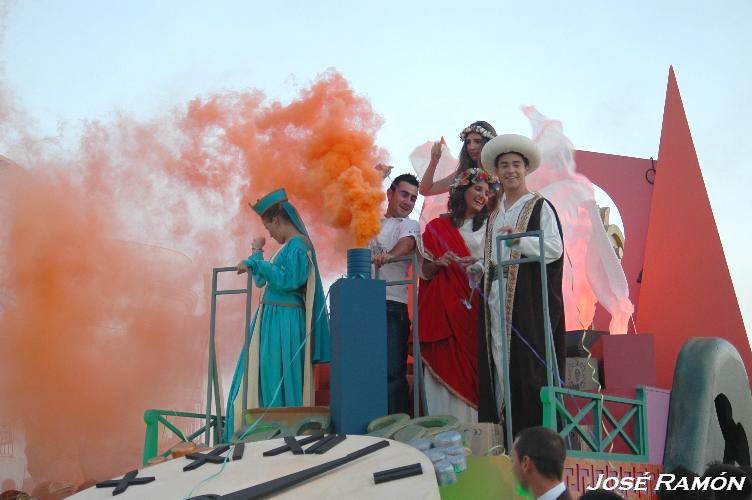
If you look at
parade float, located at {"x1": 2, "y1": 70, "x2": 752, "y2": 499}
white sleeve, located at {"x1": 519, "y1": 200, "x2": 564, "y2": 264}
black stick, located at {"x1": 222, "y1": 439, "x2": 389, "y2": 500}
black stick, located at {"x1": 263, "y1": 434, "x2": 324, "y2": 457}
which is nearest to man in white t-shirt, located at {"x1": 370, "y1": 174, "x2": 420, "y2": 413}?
parade float, located at {"x1": 2, "y1": 70, "x2": 752, "y2": 499}

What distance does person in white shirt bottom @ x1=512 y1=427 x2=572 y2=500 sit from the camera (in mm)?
3363

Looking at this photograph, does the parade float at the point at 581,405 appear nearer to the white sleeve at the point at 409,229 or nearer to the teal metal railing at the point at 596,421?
the teal metal railing at the point at 596,421

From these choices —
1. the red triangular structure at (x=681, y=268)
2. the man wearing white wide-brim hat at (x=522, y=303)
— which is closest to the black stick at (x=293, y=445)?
the man wearing white wide-brim hat at (x=522, y=303)

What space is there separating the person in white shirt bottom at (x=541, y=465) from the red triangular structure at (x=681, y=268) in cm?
573

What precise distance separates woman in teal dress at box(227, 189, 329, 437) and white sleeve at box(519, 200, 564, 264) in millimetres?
1718

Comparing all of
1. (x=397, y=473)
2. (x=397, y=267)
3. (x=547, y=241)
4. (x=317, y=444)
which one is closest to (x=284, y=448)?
(x=317, y=444)

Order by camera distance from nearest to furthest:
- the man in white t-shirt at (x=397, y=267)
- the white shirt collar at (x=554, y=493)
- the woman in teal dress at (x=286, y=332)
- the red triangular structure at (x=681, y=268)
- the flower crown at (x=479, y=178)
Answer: the white shirt collar at (x=554, y=493), the woman in teal dress at (x=286, y=332), the man in white t-shirt at (x=397, y=267), the flower crown at (x=479, y=178), the red triangular structure at (x=681, y=268)

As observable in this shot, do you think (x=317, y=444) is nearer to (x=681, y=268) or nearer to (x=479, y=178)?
(x=479, y=178)

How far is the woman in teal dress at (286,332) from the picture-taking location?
21.5ft

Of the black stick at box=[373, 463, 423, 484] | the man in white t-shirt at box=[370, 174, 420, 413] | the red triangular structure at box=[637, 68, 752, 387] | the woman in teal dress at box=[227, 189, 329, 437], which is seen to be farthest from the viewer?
the red triangular structure at box=[637, 68, 752, 387]

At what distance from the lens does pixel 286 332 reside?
6680mm

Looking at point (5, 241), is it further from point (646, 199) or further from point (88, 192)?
point (646, 199)

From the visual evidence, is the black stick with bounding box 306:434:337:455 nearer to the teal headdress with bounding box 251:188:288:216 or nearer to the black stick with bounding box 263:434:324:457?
the black stick with bounding box 263:434:324:457

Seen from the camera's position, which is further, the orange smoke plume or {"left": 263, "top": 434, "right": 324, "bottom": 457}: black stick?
the orange smoke plume
